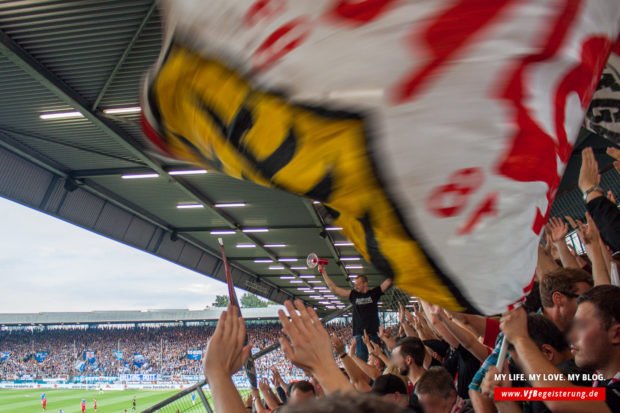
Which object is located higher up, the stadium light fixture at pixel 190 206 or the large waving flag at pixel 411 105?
the stadium light fixture at pixel 190 206

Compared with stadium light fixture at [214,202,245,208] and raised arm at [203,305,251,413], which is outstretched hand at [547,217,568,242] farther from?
stadium light fixture at [214,202,245,208]

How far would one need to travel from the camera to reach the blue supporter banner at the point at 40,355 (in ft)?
118

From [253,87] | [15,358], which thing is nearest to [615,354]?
[253,87]

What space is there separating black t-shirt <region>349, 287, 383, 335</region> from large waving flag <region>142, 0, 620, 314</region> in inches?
197

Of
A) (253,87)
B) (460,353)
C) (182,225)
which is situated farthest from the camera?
(182,225)

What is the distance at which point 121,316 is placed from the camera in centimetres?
3491

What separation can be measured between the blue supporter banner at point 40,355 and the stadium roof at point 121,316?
2.94m

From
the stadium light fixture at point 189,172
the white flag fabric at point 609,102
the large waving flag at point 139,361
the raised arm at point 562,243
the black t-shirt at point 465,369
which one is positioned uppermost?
the stadium light fixture at point 189,172

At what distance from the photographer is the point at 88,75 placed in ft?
19.2

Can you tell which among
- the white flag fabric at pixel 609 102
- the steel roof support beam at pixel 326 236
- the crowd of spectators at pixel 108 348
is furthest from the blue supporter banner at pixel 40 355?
the white flag fabric at pixel 609 102

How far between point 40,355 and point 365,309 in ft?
130

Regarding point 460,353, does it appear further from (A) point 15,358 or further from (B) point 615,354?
(A) point 15,358

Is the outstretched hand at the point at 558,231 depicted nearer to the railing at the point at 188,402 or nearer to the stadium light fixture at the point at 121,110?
the railing at the point at 188,402

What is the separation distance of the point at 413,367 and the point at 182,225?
37.2 ft
